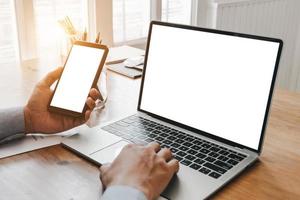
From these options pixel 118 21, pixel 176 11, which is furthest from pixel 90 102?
pixel 176 11

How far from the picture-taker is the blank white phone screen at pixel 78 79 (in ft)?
3.22

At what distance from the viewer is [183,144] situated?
0.89 meters

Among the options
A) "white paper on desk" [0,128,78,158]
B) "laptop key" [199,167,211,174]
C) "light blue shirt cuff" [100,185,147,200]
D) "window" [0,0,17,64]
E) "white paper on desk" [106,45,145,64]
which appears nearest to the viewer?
"light blue shirt cuff" [100,185,147,200]

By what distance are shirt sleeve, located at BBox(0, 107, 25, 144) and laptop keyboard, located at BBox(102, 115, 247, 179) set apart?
0.69 feet

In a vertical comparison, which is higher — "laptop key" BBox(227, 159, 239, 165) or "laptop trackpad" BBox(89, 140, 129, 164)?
"laptop key" BBox(227, 159, 239, 165)

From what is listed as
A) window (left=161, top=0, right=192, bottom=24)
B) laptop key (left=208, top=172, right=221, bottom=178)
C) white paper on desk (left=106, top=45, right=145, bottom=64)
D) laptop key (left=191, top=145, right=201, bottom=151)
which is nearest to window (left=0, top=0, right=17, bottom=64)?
white paper on desk (left=106, top=45, right=145, bottom=64)

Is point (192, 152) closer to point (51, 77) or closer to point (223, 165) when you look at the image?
point (223, 165)

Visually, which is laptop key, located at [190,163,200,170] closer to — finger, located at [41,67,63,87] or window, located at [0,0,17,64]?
finger, located at [41,67,63,87]

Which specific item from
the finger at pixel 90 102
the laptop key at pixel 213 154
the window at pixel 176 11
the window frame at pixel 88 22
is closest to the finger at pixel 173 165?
the laptop key at pixel 213 154

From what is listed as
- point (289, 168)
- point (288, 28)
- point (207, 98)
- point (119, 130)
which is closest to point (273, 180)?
point (289, 168)

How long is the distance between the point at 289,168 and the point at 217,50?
1.02ft

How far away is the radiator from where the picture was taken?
2992mm

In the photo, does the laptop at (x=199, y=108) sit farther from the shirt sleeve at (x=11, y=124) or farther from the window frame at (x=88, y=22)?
the window frame at (x=88, y=22)

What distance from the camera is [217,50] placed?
35.8 inches
